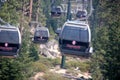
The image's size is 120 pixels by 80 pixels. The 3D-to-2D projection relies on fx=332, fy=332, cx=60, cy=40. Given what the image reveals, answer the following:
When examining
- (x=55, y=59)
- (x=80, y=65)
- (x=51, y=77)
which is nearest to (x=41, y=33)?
(x=51, y=77)

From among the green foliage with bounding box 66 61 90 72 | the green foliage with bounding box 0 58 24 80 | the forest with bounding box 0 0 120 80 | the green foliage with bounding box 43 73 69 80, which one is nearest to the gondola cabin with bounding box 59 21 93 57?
the forest with bounding box 0 0 120 80

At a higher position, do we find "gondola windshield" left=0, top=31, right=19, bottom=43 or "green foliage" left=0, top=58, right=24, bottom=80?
"gondola windshield" left=0, top=31, right=19, bottom=43

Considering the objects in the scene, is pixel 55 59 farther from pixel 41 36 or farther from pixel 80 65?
pixel 41 36

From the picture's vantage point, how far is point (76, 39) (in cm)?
1886

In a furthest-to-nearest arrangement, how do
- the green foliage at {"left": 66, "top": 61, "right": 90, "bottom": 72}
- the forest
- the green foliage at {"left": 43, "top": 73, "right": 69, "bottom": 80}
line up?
the green foliage at {"left": 66, "top": 61, "right": 90, "bottom": 72}, the green foliage at {"left": 43, "top": 73, "right": 69, "bottom": 80}, the forest

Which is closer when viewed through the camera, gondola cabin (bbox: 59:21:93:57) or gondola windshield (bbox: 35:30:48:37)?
gondola cabin (bbox: 59:21:93:57)

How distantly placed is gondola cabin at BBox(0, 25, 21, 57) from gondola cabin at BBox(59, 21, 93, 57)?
2.55 meters

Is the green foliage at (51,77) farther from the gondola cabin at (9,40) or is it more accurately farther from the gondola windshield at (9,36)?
the gondola windshield at (9,36)

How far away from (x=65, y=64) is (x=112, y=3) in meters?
12.5

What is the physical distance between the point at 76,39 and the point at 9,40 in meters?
3.78

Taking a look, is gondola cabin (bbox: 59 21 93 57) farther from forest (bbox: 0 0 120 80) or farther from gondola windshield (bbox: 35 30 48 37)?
gondola windshield (bbox: 35 30 48 37)

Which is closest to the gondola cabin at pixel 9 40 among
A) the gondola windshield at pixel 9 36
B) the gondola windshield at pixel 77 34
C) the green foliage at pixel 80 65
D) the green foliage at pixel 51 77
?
the gondola windshield at pixel 9 36

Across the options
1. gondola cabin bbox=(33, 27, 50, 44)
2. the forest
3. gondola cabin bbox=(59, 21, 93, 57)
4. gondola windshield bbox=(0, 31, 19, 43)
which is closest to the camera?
gondola windshield bbox=(0, 31, 19, 43)

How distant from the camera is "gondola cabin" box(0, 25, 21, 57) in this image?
18423 millimetres
